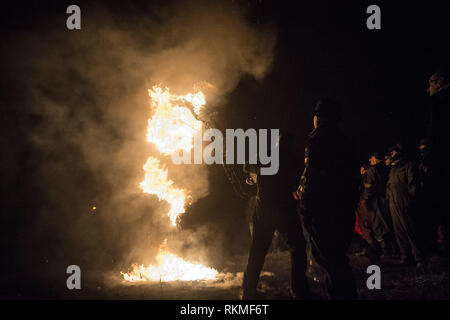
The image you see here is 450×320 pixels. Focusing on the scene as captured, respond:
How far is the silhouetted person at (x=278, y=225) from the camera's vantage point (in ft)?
13.6

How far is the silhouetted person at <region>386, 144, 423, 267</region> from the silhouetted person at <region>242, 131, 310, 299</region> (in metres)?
3.06

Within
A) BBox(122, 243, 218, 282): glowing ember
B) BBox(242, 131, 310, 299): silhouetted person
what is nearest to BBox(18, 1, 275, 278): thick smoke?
BBox(122, 243, 218, 282): glowing ember

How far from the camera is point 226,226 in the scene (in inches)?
344

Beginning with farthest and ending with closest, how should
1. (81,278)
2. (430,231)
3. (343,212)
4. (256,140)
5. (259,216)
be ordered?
(256,140)
(430,231)
(81,278)
(259,216)
(343,212)

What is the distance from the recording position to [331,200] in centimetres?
Result: 342

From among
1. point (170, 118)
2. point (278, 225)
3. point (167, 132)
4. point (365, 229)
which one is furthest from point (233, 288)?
point (365, 229)

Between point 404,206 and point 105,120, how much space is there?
7405 millimetres

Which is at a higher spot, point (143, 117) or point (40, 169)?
point (143, 117)

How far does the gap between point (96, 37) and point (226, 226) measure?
6223 millimetres

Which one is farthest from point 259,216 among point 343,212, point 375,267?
point 375,267

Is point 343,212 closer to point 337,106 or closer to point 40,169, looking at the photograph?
point 337,106

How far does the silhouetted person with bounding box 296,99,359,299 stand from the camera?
3.32 m

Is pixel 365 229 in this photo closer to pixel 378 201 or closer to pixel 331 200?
pixel 378 201
